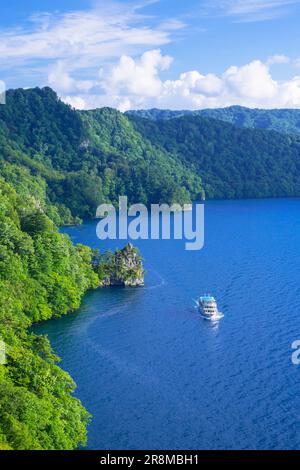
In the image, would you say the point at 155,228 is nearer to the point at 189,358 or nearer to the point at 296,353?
the point at 296,353

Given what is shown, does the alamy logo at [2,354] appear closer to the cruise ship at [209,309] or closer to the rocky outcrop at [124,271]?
the cruise ship at [209,309]

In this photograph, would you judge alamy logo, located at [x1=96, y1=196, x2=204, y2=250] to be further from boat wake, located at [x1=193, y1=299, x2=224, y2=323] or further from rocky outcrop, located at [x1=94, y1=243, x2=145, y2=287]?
boat wake, located at [x1=193, y1=299, x2=224, y2=323]

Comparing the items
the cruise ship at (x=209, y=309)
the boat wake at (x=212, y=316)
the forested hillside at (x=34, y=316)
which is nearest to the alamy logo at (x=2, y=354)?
the forested hillside at (x=34, y=316)

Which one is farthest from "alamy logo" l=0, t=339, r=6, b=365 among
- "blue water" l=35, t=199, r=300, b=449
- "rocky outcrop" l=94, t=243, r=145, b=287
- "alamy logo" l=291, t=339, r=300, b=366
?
"rocky outcrop" l=94, t=243, r=145, b=287

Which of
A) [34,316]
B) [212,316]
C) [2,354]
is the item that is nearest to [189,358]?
[212,316]

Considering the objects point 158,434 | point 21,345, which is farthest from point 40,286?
point 158,434

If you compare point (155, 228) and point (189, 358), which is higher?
point (155, 228)
